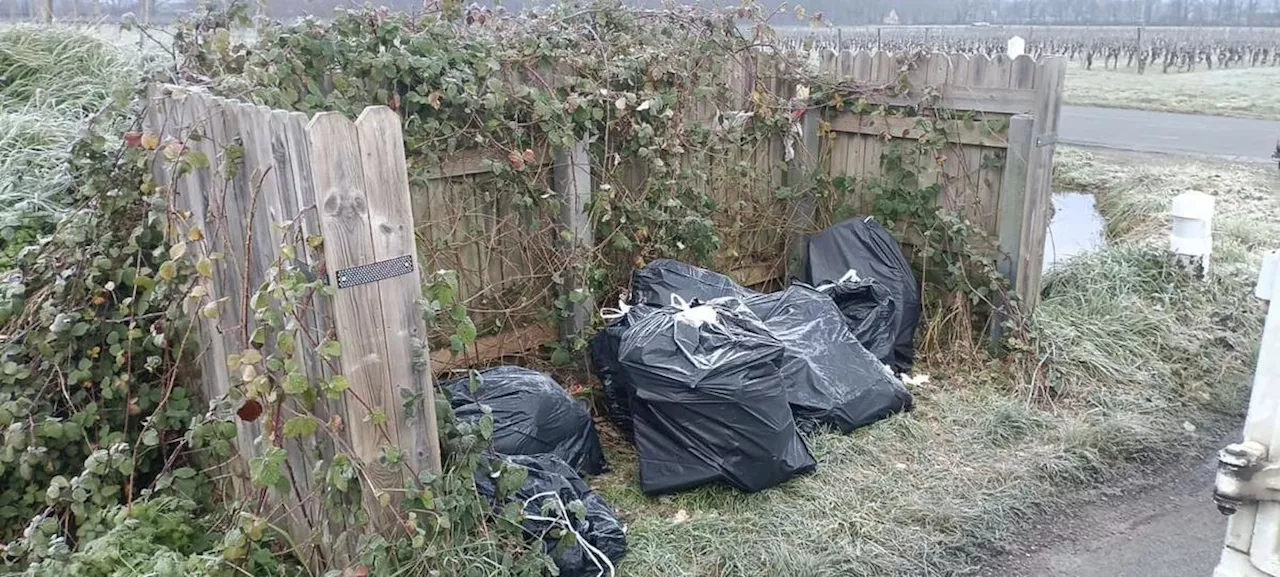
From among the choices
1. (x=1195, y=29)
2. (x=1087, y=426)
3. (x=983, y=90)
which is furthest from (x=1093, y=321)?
(x=1195, y=29)

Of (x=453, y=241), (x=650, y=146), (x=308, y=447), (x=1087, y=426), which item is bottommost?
(x=1087, y=426)

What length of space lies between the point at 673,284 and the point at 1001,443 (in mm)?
1608

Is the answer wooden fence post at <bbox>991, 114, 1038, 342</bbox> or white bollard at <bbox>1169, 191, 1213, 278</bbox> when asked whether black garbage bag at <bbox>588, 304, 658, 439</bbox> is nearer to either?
wooden fence post at <bbox>991, 114, 1038, 342</bbox>

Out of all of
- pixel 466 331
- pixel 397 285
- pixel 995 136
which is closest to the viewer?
pixel 397 285

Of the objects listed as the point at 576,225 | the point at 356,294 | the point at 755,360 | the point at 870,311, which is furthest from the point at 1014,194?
the point at 356,294

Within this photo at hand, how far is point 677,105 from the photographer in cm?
434

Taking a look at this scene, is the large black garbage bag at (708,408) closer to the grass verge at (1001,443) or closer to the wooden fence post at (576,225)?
the grass verge at (1001,443)

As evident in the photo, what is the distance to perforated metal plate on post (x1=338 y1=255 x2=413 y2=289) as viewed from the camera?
217cm

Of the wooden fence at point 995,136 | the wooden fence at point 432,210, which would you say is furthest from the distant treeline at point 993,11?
the wooden fence at point 432,210

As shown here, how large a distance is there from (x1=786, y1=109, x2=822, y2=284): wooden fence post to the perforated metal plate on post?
10.6 feet

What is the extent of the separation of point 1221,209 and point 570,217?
6580mm

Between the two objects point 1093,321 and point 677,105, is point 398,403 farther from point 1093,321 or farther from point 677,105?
point 1093,321

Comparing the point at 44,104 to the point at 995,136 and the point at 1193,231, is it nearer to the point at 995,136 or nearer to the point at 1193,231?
the point at 995,136

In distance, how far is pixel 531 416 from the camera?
325cm
